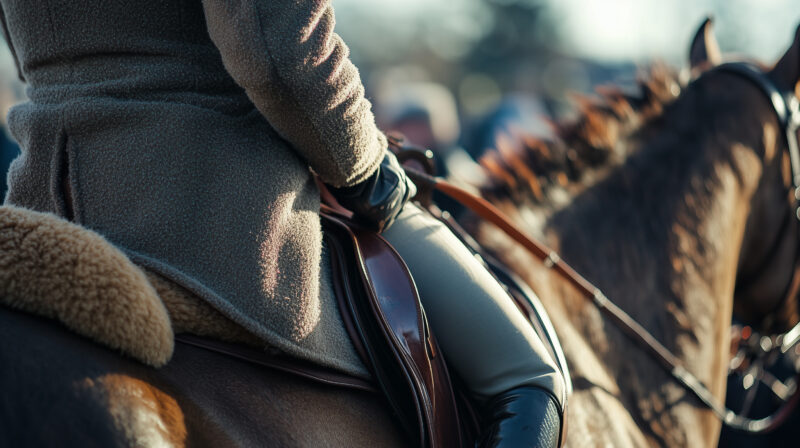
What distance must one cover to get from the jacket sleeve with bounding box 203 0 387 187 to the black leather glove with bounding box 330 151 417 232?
11 centimetres

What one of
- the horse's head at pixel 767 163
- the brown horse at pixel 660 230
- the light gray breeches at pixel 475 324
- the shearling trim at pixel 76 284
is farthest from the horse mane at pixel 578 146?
the shearling trim at pixel 76 284

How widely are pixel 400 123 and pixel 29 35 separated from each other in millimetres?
5506

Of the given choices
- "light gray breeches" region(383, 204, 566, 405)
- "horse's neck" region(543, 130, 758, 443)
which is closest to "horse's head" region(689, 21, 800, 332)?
"horse's neck" region(543, 130, 758, 443)

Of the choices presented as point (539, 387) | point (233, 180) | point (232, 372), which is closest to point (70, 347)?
point (232, 372)

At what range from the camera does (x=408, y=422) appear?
1.49m

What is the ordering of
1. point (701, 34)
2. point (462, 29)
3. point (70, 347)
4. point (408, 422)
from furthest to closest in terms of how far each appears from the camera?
point (462, 29) < point (701, 34) < point (408, 422) < point (70, 347)

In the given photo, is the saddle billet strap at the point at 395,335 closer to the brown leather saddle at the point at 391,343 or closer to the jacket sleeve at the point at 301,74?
the brown leather saddle at the point at 391,343

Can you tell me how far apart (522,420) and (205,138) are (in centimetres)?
93

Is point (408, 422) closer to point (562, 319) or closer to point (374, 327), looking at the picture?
point (374, 327)

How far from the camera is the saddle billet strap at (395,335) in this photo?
146 centimetres

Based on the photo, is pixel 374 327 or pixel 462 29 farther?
pixel 462 29

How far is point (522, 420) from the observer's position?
4.99 ft

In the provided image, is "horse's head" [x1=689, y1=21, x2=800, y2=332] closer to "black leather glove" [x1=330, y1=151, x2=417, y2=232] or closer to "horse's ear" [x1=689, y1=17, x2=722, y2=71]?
"horse's ear" [x1=689, y1=17, x2=722, y2=71]

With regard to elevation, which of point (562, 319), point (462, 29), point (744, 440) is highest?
point (562, 319)
